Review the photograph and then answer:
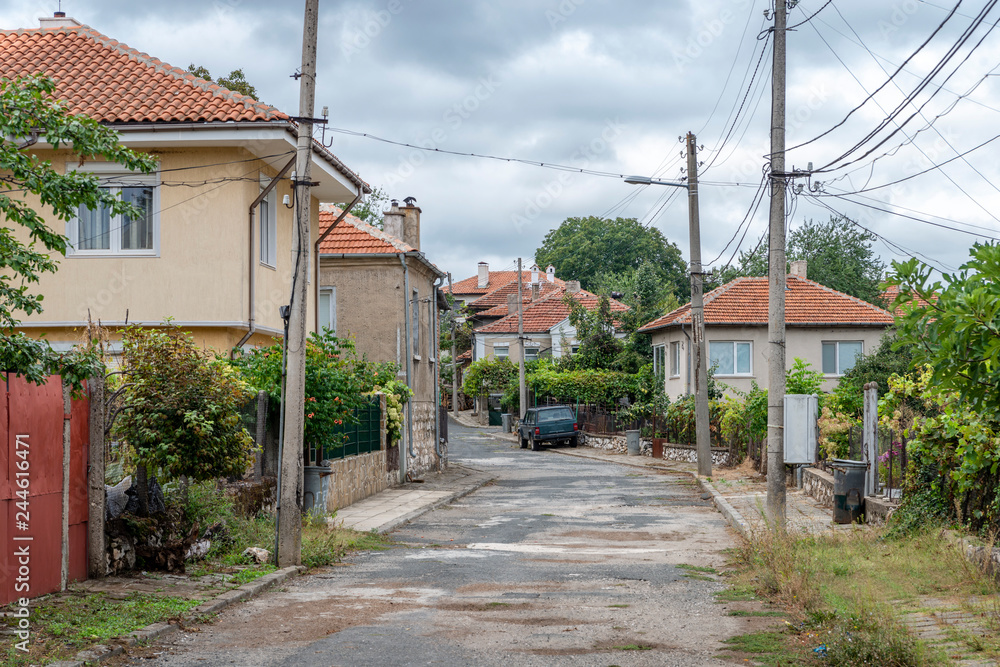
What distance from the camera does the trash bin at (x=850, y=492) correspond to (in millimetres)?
15273

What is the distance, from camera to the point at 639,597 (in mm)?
10031

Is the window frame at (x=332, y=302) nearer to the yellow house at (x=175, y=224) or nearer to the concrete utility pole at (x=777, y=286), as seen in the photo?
the yellow house at (x=175, y=224)

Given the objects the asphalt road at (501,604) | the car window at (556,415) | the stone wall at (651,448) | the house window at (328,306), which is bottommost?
the stone wall at (651,448)

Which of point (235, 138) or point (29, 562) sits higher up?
point (235, 138)

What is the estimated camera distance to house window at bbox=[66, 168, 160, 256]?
1652 cm

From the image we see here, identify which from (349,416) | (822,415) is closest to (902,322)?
(349,416)

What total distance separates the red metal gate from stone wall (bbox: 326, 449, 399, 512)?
7011 millimetres

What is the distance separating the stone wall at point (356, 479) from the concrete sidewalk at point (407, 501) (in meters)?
0.16

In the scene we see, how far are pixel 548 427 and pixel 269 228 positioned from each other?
25.9 meters

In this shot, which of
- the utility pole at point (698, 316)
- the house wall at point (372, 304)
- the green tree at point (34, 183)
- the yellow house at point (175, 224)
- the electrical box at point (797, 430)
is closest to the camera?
the green tree at point (34, 183)

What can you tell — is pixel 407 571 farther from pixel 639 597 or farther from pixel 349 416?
pixel 349 416

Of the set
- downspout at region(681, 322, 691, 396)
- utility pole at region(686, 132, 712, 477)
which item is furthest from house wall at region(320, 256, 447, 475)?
downspout at region(681, 322, 691, 396)

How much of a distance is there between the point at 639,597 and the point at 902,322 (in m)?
4.76

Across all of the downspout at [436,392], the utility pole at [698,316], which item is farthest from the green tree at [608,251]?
the utility pole at [698,316]
